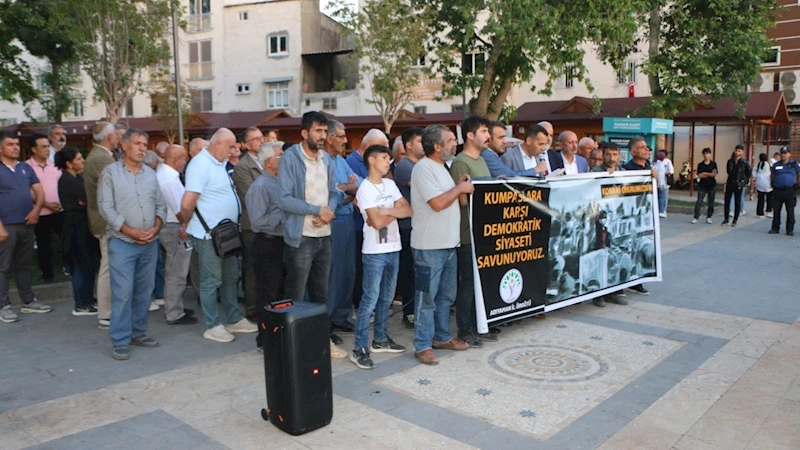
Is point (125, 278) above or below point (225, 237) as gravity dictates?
below

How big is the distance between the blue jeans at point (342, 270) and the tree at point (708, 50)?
16.2 m

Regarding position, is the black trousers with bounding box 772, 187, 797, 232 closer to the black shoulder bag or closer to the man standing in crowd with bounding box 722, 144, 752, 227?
the man standing in crowd with bounding box 722, 144, 752, 227

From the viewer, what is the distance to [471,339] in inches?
227

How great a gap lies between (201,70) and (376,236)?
3986cm

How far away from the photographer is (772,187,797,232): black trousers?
12.7 m

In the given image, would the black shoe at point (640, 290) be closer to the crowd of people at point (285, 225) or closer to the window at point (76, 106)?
the crowd of people at point (285, 225)

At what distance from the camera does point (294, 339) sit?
3838 millimetres

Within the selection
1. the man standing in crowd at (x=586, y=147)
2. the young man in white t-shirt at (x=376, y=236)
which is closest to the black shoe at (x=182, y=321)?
the young man in white t-shirt at (x=376, y=236)

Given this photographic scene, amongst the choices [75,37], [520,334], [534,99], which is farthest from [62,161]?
[534,99]

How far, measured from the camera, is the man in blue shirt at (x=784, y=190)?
12734 mm

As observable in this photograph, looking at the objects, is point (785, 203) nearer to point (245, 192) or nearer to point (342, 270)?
point (342, 270)

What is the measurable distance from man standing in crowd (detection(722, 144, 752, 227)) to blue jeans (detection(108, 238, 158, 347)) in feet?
42.0

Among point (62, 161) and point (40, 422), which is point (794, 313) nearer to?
point (40, 422)

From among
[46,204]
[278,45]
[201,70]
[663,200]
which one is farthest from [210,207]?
[201,70]
